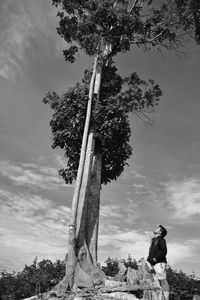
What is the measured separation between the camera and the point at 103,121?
1468 cm

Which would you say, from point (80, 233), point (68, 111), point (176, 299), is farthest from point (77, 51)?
point (176, 299)

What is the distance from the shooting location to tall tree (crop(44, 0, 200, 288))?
13.2m

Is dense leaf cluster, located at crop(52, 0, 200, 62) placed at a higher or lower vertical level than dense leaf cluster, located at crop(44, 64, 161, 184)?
higher

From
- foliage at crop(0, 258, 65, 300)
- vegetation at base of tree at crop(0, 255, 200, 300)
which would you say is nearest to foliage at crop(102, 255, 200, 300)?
vegetation at base of tree at crop(0, 255, 200, 300)

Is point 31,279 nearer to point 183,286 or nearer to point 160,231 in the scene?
point 183,286

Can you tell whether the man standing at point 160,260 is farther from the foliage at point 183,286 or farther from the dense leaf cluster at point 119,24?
the foliage at point 183,286

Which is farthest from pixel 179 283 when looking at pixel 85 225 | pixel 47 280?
pixel 85 225

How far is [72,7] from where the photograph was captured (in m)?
16.8

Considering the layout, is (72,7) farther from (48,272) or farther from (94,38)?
(48,272)

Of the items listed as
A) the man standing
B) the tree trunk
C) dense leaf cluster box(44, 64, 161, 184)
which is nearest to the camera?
the man standing

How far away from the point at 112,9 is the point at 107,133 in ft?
19.8

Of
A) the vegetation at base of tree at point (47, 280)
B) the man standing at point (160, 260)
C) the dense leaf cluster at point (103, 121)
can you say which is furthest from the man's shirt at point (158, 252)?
the vegetation at base of tree at point (47, 280)

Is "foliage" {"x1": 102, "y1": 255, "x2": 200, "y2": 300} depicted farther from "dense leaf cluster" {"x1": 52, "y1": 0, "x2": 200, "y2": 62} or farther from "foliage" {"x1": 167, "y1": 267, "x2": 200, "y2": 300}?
"dense leaf cluster" {"x1": 52, "y1": 0, "x2": 200, "y2": 62}

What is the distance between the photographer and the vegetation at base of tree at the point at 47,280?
39.9 m
